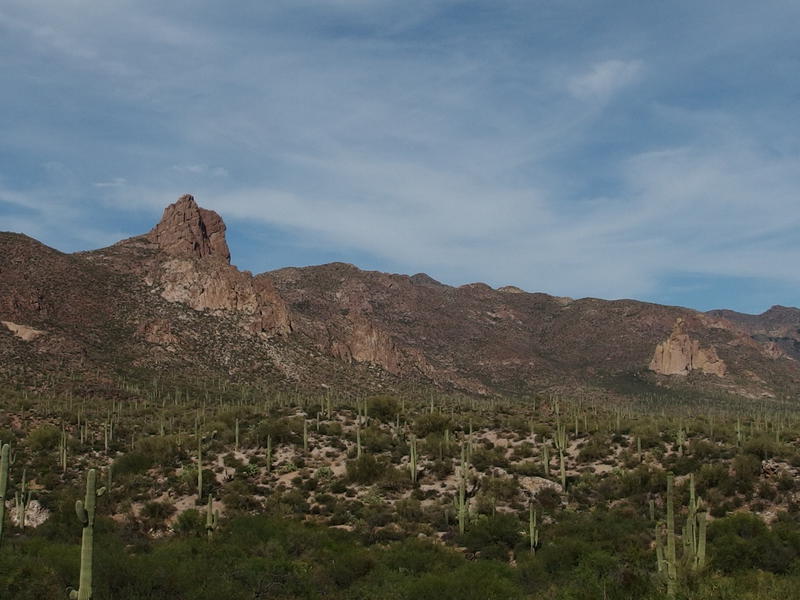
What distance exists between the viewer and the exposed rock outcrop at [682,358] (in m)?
139

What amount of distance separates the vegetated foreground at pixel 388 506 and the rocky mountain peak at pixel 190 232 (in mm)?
66202

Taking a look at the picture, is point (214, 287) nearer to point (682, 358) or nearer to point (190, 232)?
Result: point (190, 232)

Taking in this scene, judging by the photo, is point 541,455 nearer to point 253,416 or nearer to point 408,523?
point 408,523

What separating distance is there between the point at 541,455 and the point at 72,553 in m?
26.2

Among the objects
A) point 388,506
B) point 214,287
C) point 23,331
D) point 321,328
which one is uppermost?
point 214,287

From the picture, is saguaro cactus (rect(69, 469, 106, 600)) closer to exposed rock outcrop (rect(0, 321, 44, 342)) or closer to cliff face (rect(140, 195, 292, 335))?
exposed rock outcrop (rect(0, 321, 44, 342))

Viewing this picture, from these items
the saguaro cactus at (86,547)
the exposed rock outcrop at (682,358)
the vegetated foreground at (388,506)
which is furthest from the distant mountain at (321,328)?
the saguaro cactus at (86,547)

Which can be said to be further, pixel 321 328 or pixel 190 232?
pixel 190 232

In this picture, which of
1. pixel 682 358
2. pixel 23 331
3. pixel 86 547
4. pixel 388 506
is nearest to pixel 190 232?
pixel 23 331

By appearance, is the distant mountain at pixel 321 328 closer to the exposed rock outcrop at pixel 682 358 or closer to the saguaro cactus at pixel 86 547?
the exposed rock outcrop at pixel 682 358

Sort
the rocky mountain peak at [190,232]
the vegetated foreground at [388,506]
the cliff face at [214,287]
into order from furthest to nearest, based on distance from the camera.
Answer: the rocky mountain peak at [190,232]
the cliff face at [214,287]
the vegetated foreground at [388,506]

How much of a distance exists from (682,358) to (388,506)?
121 metres

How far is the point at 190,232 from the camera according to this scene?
408 ft

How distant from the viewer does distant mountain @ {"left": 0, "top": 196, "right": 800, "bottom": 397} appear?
84.1 metres
